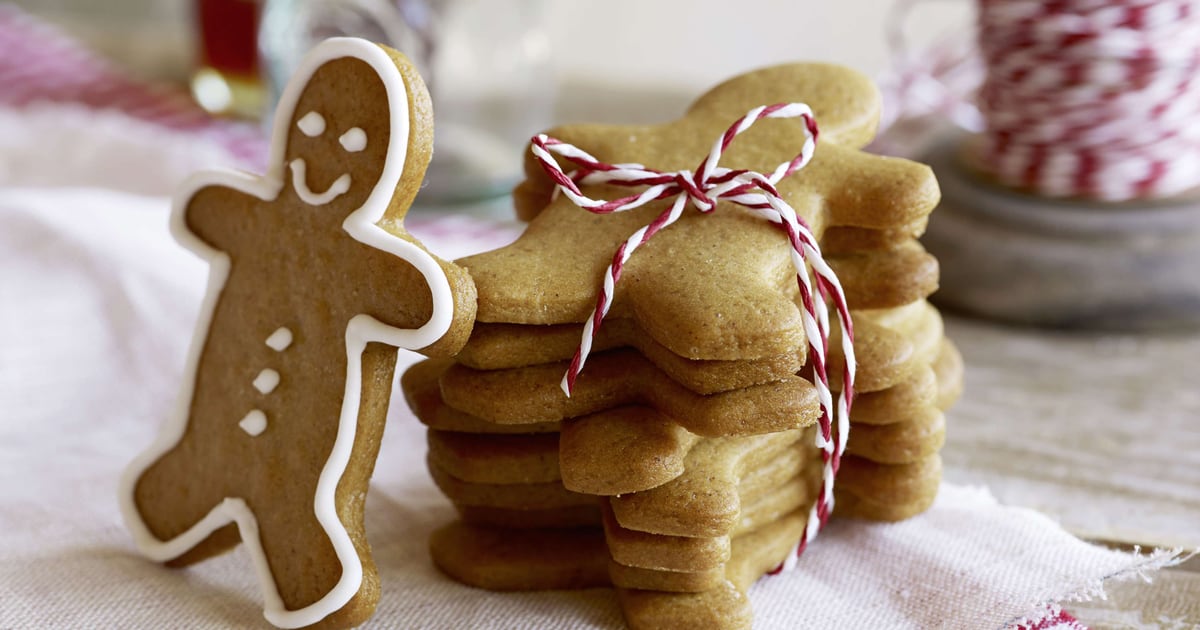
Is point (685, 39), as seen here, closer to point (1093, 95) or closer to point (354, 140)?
point (1093, 95)

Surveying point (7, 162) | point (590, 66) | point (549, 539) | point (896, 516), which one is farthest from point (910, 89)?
point (7, 162)

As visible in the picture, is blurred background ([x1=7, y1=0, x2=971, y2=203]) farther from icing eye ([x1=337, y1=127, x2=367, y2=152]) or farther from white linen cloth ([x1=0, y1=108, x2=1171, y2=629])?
icing eye ([x1=337, y1=127, x2=367, y2=152])

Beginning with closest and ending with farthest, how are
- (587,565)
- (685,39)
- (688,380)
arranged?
(688,380) < (587,565) < (685,39)

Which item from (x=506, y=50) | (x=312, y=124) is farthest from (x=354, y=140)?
(x=506, y=50)

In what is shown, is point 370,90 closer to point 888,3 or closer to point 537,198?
point 537,198

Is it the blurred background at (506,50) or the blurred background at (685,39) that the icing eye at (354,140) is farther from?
the blurred background at (685,39)
